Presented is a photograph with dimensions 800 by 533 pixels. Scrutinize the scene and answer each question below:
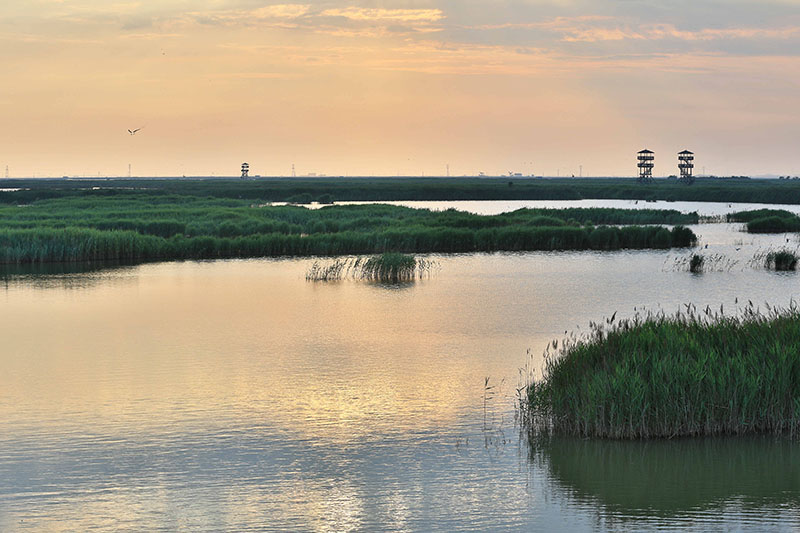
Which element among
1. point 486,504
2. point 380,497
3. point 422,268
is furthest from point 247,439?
point 422,268

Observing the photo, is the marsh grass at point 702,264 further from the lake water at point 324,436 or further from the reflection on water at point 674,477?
the reflection on water at point 674,477

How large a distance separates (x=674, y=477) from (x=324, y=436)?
5.47 metres

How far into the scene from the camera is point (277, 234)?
50.2m

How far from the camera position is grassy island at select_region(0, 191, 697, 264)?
149ft

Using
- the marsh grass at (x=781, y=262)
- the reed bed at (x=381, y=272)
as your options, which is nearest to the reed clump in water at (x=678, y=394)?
the reed bed at (x=381, y=272)

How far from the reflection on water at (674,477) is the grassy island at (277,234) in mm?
35948

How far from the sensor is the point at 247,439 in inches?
576

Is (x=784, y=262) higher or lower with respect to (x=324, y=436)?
higher

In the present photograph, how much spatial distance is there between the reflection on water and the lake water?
4 centimetres

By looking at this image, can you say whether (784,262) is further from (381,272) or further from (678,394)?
(678,394)

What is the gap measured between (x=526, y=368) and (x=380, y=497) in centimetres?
826

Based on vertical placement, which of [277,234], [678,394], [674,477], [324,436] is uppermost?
[277,234]

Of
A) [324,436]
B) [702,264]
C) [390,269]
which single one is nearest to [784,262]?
[702,264]

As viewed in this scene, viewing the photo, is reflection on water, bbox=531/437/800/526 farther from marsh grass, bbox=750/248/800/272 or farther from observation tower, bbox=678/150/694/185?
observation tower, bbox=678/150/694/185
